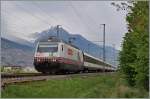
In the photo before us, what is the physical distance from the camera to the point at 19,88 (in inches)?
920

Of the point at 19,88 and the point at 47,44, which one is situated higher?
the point at 47,44

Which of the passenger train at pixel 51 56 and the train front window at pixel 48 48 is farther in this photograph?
the train front window at pixel 48 48

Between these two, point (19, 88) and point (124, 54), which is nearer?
point (19, 88)

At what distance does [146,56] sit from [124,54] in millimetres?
12283

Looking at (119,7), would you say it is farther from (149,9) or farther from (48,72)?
(48,72)

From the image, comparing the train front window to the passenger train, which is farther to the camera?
the train front window

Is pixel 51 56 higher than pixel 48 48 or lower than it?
lower

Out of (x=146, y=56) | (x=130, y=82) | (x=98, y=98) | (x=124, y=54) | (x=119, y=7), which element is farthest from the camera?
(x=124, y=54)

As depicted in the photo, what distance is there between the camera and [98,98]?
19.7 meters

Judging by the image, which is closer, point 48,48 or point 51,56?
point 51,56

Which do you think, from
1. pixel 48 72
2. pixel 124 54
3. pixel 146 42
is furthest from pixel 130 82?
pixel 48 72

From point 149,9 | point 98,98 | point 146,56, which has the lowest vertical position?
point 98,98

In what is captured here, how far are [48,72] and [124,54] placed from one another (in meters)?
11.6

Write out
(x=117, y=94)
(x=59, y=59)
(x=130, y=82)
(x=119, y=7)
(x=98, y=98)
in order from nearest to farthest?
(x=98, y=98)
(x=117, y=94)
(x=119, y=7)
(x=130, y=82)
(x=59, y=59)
